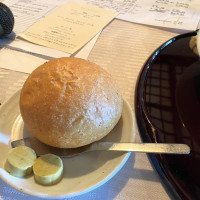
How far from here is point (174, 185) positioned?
388 millimetres

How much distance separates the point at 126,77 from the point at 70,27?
0.36 m

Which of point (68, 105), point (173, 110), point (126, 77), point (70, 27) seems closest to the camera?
point (68, 105)

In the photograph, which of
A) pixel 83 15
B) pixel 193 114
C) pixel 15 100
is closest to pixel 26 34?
pixel 83 15

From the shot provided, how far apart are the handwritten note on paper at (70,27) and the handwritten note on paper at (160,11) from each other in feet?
0.22

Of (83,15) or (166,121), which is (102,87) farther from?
(83,15)

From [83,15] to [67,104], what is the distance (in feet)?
2.26

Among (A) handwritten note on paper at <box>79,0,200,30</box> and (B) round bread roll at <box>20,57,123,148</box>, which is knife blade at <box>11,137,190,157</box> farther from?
(A) handwritten note on paper at <box>79,0,200,30</box>

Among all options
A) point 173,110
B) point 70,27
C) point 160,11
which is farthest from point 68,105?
point 160,11

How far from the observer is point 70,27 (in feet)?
2.87

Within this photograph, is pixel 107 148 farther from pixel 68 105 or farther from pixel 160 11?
pixel 160 11

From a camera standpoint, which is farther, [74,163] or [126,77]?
[126,77]

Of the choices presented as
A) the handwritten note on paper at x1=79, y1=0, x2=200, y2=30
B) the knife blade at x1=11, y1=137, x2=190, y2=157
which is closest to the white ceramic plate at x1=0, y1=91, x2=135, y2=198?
the knife blade at x1=11, y1=137, x2=190, y2=157

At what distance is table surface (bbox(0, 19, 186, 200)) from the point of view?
0.40 meters

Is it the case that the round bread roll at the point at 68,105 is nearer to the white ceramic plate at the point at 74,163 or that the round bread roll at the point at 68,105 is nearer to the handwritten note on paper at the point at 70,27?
the white ceramic plate at the point at 74,163
